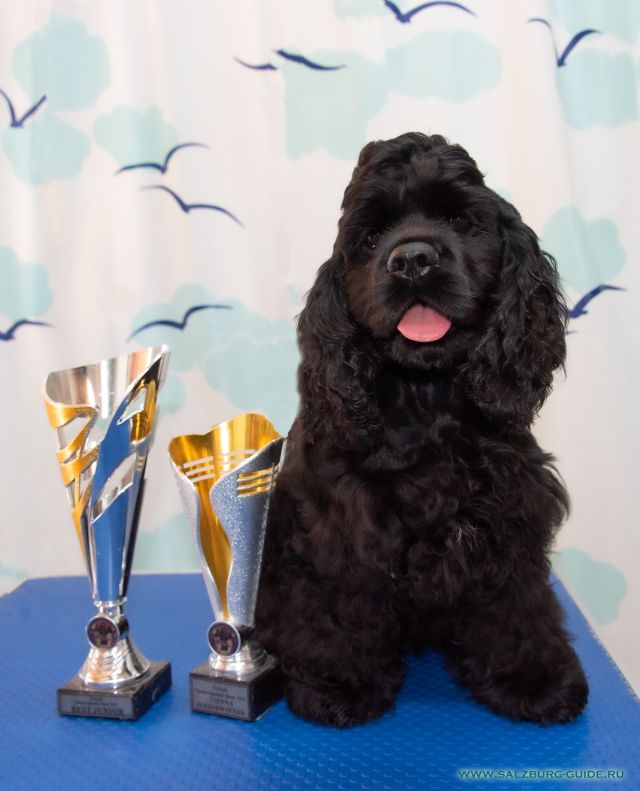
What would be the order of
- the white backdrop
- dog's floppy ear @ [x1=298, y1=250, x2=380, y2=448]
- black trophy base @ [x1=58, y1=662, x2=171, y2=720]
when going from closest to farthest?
dog's floppy ear @ [x1=298, y1=250, x2=380, y2=448], black trophy base @ [x1=58, y1=662, x2=171, y2=720], the white backdrop

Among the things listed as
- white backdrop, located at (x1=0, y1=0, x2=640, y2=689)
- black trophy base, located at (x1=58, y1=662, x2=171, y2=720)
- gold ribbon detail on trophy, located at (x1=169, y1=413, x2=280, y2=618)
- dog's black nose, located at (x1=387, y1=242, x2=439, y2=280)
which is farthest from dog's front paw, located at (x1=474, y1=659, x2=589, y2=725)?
white backdrop, located at (x1=0, y1=0, x2=640, y2=689)

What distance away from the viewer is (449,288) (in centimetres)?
129

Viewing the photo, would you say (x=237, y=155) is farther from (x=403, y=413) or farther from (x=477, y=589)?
(x=477, y=589)

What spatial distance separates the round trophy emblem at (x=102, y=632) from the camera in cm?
152

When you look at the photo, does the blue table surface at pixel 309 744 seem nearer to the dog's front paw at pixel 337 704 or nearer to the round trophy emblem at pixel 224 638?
the dog's front paw at pixel 337 704

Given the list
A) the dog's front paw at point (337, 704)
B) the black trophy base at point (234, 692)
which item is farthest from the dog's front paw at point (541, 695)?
the black trophy base at point (234, 692)

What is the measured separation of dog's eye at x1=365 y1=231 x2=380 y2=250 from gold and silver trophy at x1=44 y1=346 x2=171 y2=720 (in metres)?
0.44

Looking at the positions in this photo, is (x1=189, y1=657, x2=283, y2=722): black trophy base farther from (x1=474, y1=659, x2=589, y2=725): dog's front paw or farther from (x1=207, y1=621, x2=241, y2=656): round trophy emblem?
(x1=474, y1=659, x2=589, y2=725): dog's front paw

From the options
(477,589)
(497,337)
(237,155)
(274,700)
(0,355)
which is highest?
(237,155)

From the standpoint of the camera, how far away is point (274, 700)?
5.10 feet

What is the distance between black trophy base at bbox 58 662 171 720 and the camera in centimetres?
151

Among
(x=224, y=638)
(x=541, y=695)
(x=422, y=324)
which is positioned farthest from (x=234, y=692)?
(x=422, y=324)

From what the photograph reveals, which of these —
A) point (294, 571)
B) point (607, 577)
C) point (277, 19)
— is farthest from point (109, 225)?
point (607, 577)

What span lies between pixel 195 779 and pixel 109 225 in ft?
5.69
